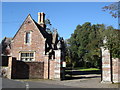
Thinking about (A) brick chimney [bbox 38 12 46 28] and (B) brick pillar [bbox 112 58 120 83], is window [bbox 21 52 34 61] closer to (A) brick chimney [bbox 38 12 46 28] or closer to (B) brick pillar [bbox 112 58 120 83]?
(A) brick chimney [bbox 38 12 46 28]

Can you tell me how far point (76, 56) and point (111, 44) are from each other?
52878 mm

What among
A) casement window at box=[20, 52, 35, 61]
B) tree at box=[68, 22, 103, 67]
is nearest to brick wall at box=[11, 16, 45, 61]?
casement window at box=[20, 52, 35, 61]

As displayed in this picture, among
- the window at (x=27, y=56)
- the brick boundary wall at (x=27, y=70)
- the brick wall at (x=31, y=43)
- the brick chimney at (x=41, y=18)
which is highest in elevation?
the brick chimney at (x=41, y=18)

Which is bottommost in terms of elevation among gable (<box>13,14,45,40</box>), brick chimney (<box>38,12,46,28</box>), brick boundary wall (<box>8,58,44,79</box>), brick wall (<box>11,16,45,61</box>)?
brick boundary wall (<box>8,58,44,79</box>)

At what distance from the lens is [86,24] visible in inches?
2918

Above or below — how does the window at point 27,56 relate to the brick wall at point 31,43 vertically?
below

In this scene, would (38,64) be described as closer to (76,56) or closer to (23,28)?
(23,28)

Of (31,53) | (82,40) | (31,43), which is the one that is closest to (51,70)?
(31,53)

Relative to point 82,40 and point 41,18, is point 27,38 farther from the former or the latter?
point 82,40

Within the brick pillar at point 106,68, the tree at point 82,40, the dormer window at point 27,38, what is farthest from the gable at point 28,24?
the tree at point 82,40

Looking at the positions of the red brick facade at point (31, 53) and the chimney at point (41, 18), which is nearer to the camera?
the red brick facade at point (31, 53)

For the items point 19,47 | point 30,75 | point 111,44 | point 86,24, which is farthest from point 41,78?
point 86,24

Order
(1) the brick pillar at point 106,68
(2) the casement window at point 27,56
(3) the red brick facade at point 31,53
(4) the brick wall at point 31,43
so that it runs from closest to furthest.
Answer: (1) the brick pillar at point 106,68 < (3) the red brick facade at point 31,53 < (4) the brick wall at point 31,43 < (2) the casement window at point 27,56

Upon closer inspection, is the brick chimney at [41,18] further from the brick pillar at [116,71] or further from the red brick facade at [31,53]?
the brick pillar at [116,71]
